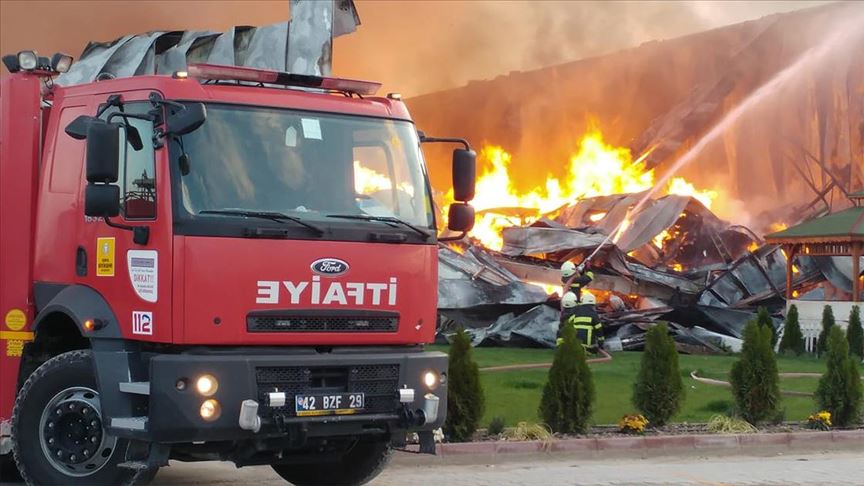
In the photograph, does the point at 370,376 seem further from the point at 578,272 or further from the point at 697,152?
the point at 697,152

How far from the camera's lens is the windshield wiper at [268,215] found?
765cm

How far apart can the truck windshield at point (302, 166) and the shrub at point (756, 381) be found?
564 centimetres

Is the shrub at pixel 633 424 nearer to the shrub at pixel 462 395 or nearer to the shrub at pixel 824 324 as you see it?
the shrub at pixel 462 395

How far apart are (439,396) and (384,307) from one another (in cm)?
74

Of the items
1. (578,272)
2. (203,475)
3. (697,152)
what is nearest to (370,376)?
(203,475)

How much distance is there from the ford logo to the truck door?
928 millimetres

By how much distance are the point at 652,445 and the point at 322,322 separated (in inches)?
192

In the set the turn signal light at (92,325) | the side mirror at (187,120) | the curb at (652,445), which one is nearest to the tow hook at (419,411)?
the turn signal light at (92,325)

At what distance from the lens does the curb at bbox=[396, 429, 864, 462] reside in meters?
11.0

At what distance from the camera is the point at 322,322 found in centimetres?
793

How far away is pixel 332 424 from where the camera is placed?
7914mm

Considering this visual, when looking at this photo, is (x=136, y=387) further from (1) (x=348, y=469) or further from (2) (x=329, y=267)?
(1) (x=348, y=469)

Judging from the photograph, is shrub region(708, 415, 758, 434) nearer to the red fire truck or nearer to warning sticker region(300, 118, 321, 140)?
the red fire truck

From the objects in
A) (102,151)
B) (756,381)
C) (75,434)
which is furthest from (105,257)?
(756,381)
